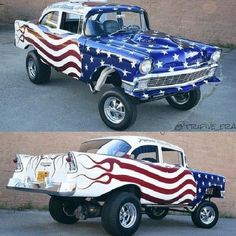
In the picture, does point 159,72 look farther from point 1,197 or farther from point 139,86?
point 1,197

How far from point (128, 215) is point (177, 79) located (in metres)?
2.28

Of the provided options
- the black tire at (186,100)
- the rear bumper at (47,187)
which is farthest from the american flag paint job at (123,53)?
the rear bumper at (47,187)

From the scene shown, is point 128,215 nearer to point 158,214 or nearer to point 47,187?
point 47,187

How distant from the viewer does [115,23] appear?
9.89m

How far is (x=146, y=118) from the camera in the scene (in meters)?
9.66

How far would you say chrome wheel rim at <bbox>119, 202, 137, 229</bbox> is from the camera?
7.86m

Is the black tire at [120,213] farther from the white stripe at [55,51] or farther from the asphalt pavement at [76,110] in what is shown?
the white stripe at [55,51]

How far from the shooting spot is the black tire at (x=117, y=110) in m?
8.48

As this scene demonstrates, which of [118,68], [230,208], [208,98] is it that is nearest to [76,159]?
[118,68]

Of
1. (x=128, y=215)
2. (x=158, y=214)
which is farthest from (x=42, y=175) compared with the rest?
(x=158, y=214)

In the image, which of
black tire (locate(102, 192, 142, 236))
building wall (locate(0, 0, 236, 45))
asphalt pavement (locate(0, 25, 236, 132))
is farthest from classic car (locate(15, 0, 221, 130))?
building wall (locate(0, 0, 236, 45))

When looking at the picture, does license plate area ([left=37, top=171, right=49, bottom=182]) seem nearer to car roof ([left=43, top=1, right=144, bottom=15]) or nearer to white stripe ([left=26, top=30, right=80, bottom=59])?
white stripe ([left=26, top=30, right=80, bottom=59])

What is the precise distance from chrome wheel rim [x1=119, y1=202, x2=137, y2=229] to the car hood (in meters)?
2.09

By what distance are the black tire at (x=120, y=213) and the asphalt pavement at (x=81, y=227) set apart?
58cm
